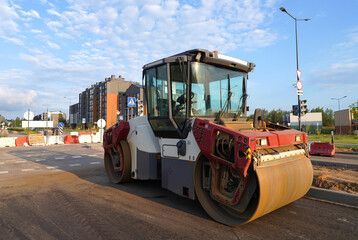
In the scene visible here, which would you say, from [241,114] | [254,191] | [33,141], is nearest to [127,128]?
[241,114]

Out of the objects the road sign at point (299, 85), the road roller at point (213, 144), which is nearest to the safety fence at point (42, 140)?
the road roller at point (213, 144)

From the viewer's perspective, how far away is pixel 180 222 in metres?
3.84

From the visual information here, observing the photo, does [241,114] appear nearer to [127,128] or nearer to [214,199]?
[214,199]

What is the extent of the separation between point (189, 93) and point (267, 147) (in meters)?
1.75

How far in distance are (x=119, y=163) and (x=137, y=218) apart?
2980mm

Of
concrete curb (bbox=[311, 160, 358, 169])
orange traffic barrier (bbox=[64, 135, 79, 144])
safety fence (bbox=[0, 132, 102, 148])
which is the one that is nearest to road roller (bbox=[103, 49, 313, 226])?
concrete curb (bbox=[311, 160, 358, 169])

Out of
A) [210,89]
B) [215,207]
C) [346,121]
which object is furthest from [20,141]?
[346,121]

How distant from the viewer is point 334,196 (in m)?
4.74

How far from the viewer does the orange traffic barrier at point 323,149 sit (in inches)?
484

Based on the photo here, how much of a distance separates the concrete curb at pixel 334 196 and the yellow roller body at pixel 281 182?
79cm

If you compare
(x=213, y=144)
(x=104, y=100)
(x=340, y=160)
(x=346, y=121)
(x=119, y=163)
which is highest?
(x=104, y=100)

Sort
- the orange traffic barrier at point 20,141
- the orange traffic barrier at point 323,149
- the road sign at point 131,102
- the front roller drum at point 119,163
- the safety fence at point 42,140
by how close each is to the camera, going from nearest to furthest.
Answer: the front roller drum at point 119,163
the orange traffic barrier at point 323,149
the road sign at point 131,102
the safety fence at point 42,140
the orange traffic barrier at point 20,141

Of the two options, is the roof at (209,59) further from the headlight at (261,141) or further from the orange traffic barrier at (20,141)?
the orange traffic barrier at (20,141)

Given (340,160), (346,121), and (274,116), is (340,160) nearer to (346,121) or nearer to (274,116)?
(346,121)
